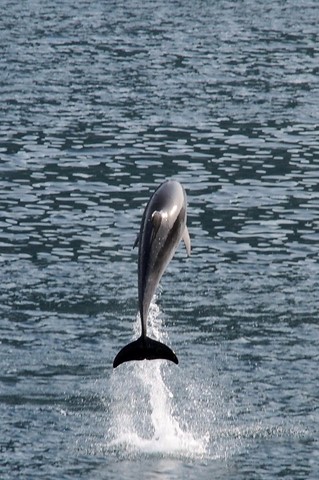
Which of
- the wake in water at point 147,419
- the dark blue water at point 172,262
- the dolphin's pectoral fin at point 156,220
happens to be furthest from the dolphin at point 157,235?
the wake in water at point 147,419

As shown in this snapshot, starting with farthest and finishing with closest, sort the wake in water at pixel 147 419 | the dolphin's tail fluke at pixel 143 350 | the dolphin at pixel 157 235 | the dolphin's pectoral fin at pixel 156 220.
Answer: the wake in water at pixel 147 419 < the dolphin's tail fluke at pixel 143 350 < the dolphin at pixel 157 235 < the dolphin's pectoral fin at pixel 156 220

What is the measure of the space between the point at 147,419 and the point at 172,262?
1344 centimetres

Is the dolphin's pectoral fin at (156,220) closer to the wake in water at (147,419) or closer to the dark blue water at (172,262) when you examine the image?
the dark blue water at (172,262)

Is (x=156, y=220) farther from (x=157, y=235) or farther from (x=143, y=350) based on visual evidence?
(x=143, y=350)

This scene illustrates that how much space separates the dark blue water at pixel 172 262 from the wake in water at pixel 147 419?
0.21 feet

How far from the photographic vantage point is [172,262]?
166 ft

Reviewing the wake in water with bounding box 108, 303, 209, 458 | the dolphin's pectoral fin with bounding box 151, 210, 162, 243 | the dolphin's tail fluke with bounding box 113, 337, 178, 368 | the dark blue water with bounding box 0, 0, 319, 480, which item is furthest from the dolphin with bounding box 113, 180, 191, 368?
the wake in water with bounding box 108, 303, 209, 458

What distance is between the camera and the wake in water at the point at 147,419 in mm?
35656

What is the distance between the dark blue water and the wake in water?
64mm

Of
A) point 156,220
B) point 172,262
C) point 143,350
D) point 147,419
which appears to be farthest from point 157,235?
point 172,262

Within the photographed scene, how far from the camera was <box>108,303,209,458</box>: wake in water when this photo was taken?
3566cm

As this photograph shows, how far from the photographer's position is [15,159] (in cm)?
6444

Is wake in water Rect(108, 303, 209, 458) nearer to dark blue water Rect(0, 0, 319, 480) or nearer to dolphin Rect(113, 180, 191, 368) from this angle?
dark blue water Rect(0, 0, 319, 480)

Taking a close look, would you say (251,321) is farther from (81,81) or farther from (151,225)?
(81,81)
